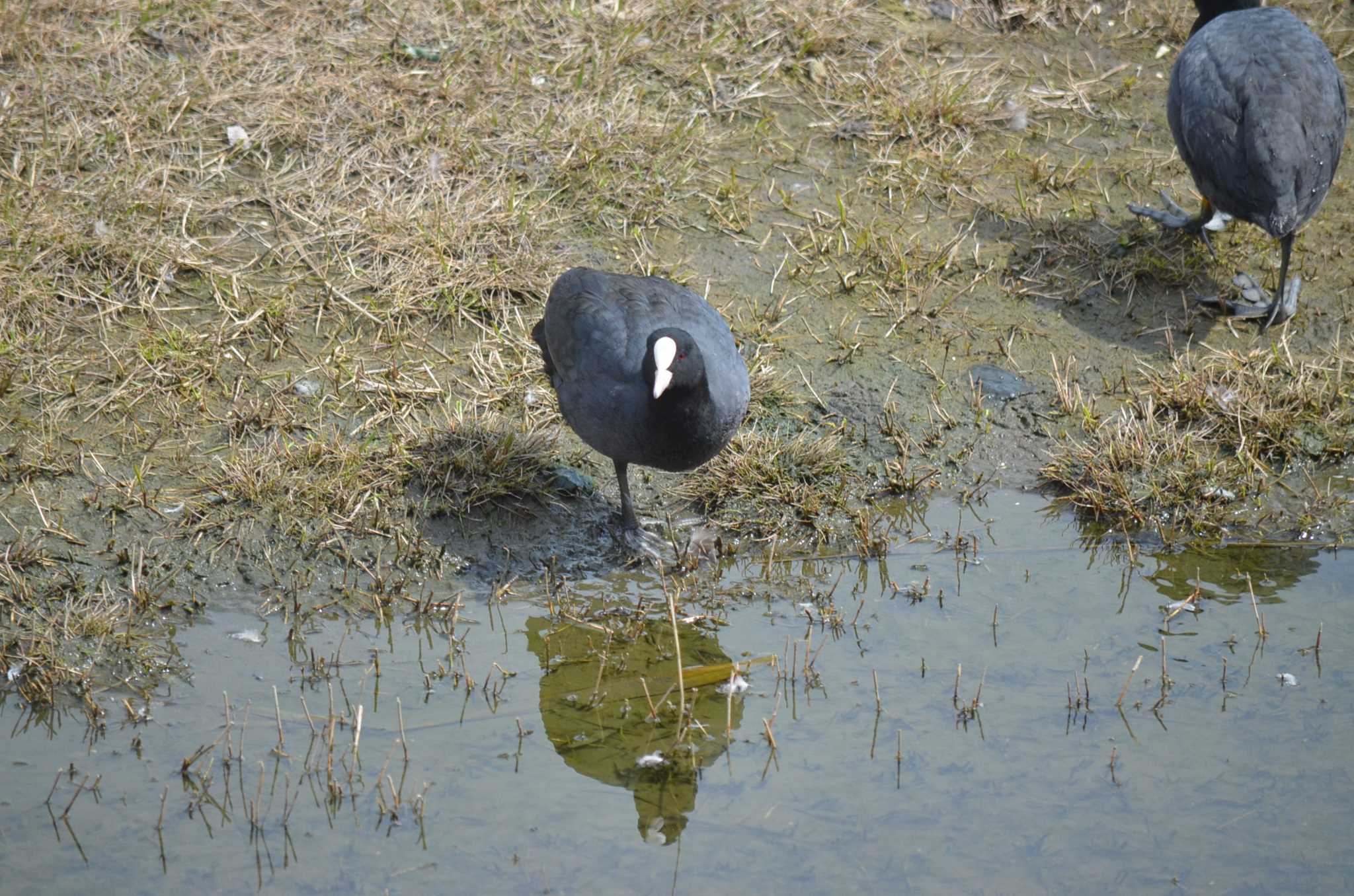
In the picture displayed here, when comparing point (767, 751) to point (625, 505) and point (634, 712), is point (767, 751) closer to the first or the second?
point (634, 712)

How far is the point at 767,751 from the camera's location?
12.9 ft

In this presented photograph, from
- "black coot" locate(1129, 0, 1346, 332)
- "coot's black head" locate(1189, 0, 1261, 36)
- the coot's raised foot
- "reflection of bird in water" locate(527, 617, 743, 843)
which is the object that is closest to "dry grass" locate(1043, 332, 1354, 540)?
the coot's raised foot

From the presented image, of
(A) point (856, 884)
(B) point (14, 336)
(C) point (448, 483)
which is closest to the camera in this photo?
(A) point (856, 884)

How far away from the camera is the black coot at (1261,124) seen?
569 centimetres

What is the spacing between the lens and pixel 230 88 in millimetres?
6539

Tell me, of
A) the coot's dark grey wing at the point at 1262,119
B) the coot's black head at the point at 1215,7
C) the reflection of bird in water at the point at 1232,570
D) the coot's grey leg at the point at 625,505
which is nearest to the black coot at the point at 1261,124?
the coot's dark grey wing at the point at 1262,119

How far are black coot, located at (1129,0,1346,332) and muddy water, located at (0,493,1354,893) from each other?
1.76 metres

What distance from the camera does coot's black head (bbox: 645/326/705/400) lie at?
4215 millimetres

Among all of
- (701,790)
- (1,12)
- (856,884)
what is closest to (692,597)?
(701,790)

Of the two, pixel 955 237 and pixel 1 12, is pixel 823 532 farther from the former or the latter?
pixel 1 12

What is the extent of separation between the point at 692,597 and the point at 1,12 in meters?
5.01

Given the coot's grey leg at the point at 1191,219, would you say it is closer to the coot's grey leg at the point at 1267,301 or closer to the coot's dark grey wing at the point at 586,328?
the coot's grey leg at the point at 1267,301

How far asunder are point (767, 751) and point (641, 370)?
4.51 feet

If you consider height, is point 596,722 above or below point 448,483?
below
